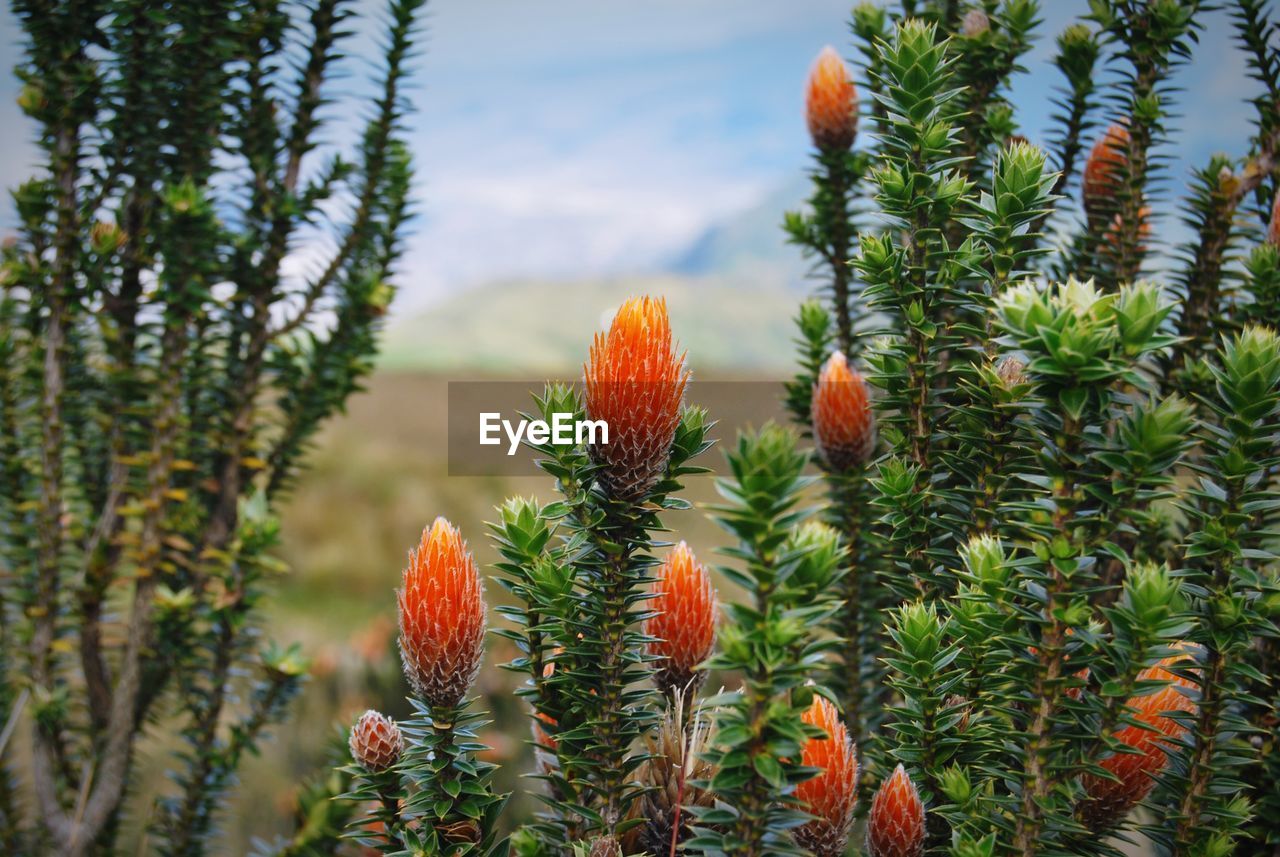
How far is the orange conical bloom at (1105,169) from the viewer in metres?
1.32

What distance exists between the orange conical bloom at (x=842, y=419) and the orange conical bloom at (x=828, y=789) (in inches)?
17.9

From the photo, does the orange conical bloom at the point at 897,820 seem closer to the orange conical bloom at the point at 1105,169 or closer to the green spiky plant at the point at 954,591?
the green spiky plant at the point at 954,591

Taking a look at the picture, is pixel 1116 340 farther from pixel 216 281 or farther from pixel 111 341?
pixel 111 341

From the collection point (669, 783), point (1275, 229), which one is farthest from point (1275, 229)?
point (669, 783)

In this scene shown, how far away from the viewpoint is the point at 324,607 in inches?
207

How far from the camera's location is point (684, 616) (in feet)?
2.89

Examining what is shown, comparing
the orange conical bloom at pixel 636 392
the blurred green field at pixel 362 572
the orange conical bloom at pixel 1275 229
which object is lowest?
the blurred green field at pixel 362 572

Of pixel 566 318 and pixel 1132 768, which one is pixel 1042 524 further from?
pixel 566 318

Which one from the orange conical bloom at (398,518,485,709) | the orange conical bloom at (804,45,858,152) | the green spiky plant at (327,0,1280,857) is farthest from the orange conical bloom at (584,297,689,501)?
the orange conical bloom at (804,45,858,152)

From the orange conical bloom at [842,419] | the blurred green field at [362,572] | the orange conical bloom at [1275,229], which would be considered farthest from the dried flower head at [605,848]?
the orange conical bloom at [1275,229]

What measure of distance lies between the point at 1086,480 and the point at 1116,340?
0.11 meters

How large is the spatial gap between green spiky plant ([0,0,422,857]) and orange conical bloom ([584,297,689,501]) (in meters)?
1.14

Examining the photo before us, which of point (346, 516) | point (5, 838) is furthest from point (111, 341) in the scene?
point (346, 516)

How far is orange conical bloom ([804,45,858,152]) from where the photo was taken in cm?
147
